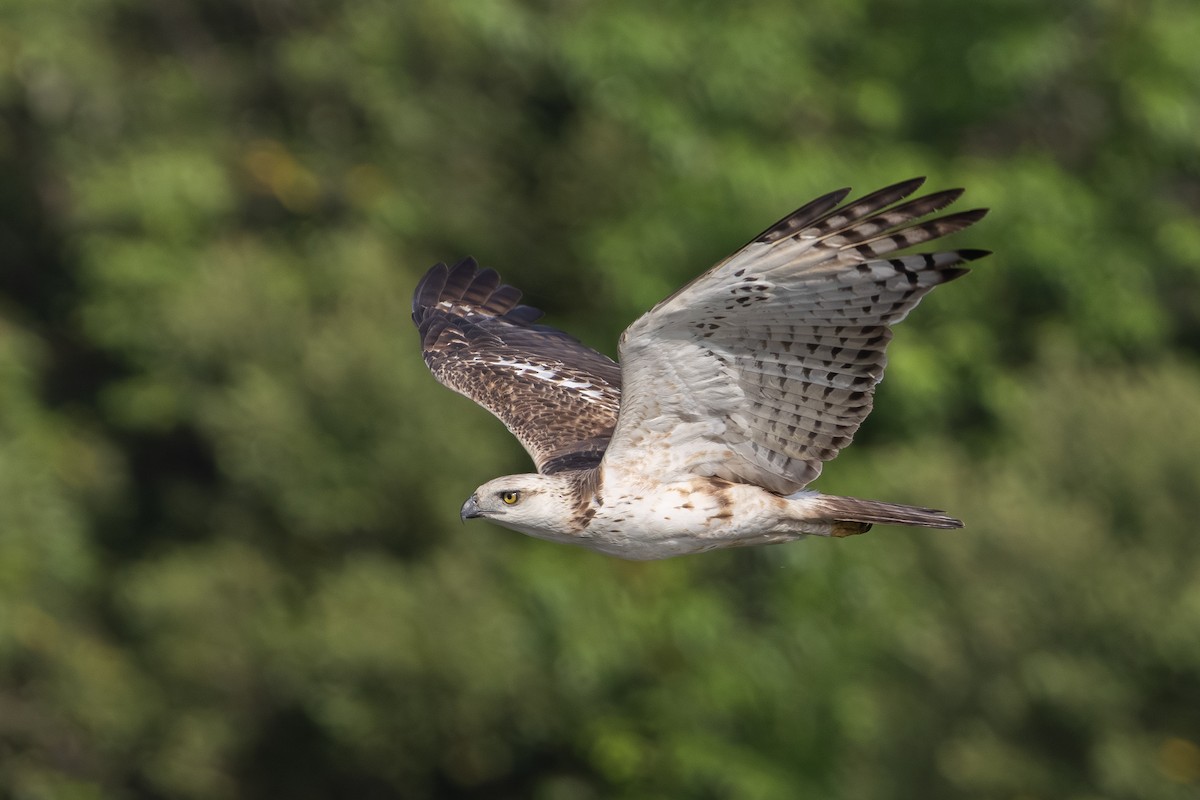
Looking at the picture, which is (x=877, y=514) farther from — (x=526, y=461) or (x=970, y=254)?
(x=526, y=461)

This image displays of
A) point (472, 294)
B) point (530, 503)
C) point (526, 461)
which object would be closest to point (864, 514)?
point (530, 503)

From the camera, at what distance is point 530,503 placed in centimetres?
820

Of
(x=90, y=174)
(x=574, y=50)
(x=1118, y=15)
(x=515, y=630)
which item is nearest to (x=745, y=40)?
(x=574, y=50)

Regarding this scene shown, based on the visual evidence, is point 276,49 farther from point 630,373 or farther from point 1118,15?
point 630,373

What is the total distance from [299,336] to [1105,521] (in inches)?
393

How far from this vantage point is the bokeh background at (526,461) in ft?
66.2

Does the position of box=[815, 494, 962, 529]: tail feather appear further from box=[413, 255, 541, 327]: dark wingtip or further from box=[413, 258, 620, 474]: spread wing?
box=[413, 255, 541, 327]: dark wingtip

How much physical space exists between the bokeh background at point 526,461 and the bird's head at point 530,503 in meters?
11.6

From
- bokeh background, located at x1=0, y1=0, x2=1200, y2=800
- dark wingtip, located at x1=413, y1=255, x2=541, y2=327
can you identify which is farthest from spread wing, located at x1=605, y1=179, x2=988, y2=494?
bokeh background, located at x1=0, y1=0, x2=1200, y2=800

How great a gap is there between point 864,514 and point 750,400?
69 cm

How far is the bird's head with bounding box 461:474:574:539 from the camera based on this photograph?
26.8 feet

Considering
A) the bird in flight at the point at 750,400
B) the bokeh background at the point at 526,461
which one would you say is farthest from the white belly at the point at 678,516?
the bokeh background at the point at 526,461

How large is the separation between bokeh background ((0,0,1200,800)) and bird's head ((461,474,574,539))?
11612 mm

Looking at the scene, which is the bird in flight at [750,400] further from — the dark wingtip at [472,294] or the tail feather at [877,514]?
the dark wingtip at [472,294]
